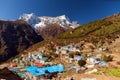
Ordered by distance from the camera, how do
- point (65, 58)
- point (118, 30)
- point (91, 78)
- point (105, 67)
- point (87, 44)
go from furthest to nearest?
point (118, 30) < point (87, 44) < point (65, 58) < point (105, 67) < point (91, 78)

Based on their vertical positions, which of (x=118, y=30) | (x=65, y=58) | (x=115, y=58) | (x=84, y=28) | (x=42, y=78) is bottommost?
(x=42, y=78)

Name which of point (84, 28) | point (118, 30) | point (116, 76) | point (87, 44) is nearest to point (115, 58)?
point (116, 76)

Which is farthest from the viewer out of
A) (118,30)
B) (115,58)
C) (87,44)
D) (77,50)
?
(118,30)

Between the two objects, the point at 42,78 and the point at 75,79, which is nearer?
the point at 75,79

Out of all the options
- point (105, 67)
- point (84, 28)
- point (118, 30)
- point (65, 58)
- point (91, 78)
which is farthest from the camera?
point (84, 28)

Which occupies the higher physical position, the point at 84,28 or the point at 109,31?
the point at 84,28

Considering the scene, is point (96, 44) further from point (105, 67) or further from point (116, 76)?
point (116, 76)

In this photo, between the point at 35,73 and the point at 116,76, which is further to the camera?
the point at 35,73

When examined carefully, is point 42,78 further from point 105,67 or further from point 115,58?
point 115,58

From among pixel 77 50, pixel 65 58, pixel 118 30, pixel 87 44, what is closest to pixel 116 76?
pixel 65 58
